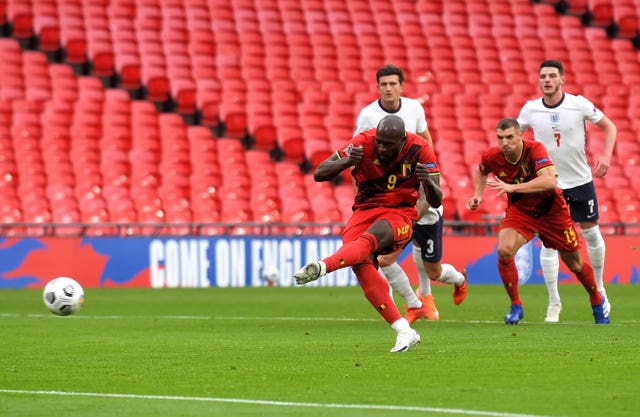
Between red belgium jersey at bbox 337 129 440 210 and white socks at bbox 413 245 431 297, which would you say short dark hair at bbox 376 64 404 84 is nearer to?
white socks at bbox 413 245 431 297

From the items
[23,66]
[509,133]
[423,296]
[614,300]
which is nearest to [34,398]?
[509,133]

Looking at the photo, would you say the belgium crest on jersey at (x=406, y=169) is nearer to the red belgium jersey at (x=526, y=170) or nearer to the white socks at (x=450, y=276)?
the red belgium jersey at (x=526, y=170)

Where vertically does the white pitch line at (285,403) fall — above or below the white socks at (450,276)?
above

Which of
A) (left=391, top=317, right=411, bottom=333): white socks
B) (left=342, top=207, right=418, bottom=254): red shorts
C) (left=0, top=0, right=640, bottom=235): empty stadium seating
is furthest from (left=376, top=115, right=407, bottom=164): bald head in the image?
(left=0, top=0, right=640, bottom=235): empty stadium seating

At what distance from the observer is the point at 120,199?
67.7 feet

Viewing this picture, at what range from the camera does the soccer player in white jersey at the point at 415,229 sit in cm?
1133

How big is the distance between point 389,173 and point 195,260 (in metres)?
10.6

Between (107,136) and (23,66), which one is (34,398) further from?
(23,66)

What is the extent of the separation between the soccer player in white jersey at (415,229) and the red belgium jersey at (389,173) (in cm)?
183

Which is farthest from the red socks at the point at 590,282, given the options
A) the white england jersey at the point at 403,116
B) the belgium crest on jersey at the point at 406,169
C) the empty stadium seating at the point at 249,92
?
the empty stadium seating at the point at 249,92

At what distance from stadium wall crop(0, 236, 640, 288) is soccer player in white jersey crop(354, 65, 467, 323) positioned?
7.34 meters

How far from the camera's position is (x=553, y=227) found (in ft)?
37.2

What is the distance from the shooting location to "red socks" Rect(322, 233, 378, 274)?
27.5 ft

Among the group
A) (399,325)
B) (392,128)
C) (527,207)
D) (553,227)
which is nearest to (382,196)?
(392,128)
